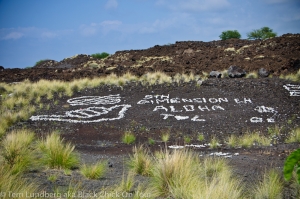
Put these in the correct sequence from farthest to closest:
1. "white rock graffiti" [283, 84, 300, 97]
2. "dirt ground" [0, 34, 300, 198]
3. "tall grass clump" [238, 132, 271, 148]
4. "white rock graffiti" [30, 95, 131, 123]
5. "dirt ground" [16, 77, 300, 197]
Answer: "white rock graffiti" [283, 84, 300, 97]
"white rock graffiti" [30, 95, 131, 123]
"tall grass clump" [238, 132, 271, 148]
"dirt ground" [16, 77, 300, 197]
"dirt ground" [0, 34, 300, 198]

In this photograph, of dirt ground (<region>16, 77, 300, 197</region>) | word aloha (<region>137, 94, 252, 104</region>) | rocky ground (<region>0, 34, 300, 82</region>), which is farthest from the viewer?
rocky ground (<region>0, 34, 300, 82</region>)

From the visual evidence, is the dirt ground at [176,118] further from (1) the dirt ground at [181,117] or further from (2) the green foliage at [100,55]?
(2) the green foliage at [100,55]

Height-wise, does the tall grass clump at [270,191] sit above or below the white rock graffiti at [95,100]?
below

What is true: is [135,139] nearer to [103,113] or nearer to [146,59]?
[103,113]

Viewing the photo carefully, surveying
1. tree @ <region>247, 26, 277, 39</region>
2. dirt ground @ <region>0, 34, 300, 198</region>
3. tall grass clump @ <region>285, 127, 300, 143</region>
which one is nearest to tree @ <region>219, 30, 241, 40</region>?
tree @ <region>247, 26, 277, 39</region>

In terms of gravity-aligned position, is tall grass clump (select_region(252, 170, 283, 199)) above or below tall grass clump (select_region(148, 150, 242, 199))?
below

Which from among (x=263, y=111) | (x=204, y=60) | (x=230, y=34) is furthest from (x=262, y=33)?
(x=263, y=111)

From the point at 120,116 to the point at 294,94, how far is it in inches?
373

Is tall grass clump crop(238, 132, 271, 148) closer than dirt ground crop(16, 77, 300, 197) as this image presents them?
No

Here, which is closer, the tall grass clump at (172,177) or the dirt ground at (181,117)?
the tall grass clump at (172,177)

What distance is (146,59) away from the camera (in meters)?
38.4

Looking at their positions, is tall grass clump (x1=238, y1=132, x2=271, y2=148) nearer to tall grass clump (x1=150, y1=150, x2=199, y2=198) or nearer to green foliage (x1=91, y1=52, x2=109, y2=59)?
tall grass clump (x1=150, y1=150, x2=199, y2=198)

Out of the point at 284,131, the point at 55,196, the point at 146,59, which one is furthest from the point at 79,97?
the point at 146,59

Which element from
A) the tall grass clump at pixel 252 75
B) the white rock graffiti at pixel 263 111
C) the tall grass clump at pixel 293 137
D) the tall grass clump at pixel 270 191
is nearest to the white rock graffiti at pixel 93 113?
the white rock graffiti at pixel 263 111
